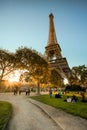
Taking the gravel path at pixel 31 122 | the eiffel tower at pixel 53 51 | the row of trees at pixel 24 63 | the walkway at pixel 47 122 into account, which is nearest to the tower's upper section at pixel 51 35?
the eiffel tower at pixel 53 51

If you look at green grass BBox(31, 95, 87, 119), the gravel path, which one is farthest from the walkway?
green grass BBox(31, 95, 87, 119)

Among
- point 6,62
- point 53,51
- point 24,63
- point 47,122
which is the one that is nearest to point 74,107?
Result: point 47,122

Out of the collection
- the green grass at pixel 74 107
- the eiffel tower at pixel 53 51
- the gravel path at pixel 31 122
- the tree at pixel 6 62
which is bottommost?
the gravel path at pixel 31 122

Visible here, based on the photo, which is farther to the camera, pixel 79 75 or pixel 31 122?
pixel 79 75

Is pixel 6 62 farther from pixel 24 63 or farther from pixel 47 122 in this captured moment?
pixel 47 122

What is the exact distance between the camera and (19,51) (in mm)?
31422

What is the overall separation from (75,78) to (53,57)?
14.9 m

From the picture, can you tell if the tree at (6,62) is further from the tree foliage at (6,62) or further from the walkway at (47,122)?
the walkway at (47,122)

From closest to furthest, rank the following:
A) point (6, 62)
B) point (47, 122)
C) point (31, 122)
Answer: point (47, 122)
point (31, 122)
point (6, 62)

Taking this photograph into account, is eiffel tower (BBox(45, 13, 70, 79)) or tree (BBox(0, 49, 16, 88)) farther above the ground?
eiffel tower (BBox(45, 13, 70, 79))

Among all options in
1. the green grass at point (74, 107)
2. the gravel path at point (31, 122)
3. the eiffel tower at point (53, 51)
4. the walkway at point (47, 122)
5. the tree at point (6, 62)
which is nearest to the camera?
the walkway at point (47, 122)

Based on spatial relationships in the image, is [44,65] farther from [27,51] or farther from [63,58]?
[63,58]

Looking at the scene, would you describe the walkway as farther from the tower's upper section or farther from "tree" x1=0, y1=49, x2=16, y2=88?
the tower's upper section

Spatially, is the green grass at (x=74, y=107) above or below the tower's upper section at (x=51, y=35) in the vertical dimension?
below
